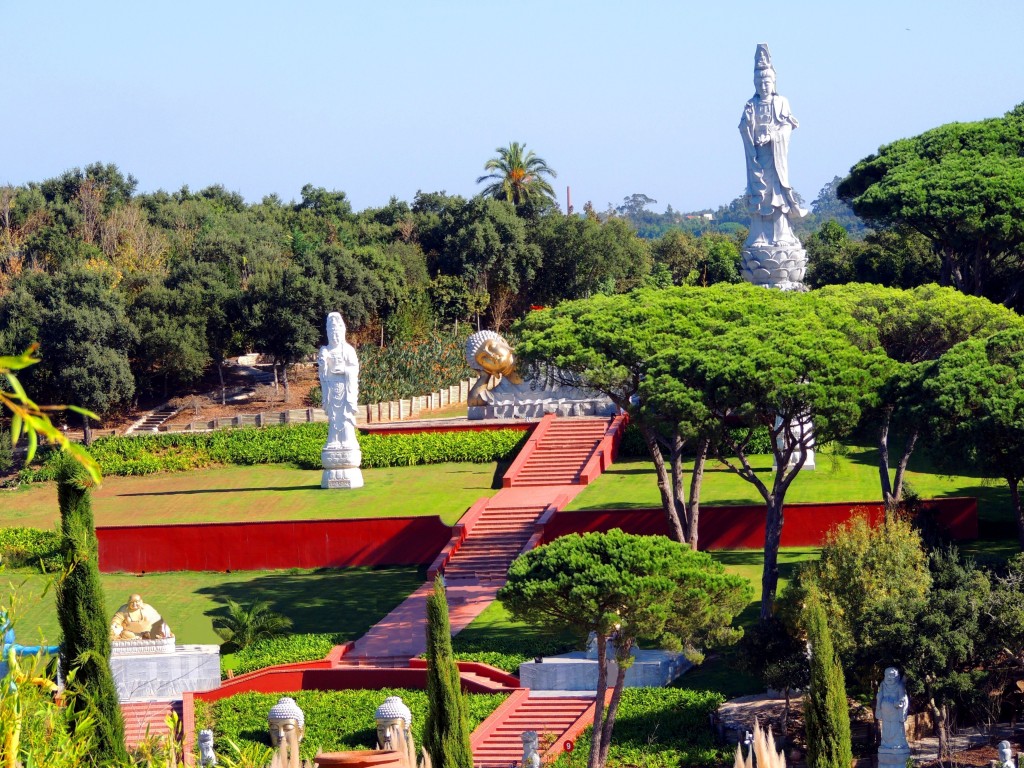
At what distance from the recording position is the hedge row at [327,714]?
78.1 ft

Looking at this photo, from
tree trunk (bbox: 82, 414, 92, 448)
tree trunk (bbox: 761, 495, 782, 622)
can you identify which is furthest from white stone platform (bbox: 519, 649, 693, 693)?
tree trunk (bbox: 82, 414, 92, 448)

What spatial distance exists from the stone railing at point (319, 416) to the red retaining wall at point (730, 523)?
12675 mm

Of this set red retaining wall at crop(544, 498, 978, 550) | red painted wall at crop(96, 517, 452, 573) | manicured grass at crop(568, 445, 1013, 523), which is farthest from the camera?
red painted wall at crop(96, 517, 452, 573)

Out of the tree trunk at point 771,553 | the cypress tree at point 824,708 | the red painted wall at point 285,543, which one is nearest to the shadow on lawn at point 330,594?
the red painted wall at point 285,543

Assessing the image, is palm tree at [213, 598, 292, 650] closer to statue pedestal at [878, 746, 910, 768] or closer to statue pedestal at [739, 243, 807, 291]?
statue pedestal at [878, 746, 910, 768]

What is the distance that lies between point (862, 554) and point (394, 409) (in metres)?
22.9

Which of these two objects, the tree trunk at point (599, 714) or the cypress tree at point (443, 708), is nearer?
the cypress tree at point (443, 708)

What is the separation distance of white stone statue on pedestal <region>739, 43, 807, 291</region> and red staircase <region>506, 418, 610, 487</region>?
535 cm

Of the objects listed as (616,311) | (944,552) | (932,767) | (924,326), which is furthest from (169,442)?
(932,767)

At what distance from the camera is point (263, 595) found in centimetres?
3145

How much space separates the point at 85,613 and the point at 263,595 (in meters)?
18.0

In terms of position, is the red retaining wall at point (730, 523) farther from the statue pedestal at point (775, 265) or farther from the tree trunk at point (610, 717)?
the tree trunk at point (610, 717)

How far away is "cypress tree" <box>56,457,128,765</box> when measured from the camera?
13086 mm

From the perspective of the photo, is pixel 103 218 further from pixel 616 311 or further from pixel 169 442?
pixel 616 311
